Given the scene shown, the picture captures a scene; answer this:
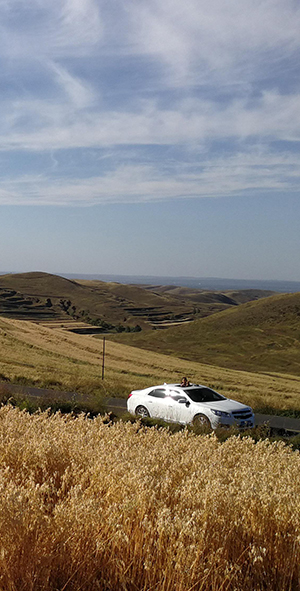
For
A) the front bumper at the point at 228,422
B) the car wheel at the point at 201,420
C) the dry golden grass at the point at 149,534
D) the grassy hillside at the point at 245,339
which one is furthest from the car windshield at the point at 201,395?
the grassy hillside at the point at 245,339

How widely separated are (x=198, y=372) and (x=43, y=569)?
38892 millimetres

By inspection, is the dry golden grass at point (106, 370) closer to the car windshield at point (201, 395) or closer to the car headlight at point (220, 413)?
the car windshield at point (201, 395)

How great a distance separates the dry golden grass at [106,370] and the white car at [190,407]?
5.62m

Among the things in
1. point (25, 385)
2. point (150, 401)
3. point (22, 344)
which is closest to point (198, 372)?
point (22, 344)

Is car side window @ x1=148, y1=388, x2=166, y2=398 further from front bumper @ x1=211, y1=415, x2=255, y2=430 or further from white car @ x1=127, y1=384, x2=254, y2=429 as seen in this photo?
front bumper @ x1=211, y1=415, x2=255, y2=430

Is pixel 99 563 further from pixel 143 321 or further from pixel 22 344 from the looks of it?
pixel 143 321

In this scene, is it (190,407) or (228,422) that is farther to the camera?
(190,407)

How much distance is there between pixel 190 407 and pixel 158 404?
4.44 ft

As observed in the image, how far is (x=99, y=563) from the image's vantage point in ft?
11.3

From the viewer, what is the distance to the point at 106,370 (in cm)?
3656

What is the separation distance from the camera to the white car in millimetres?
15445

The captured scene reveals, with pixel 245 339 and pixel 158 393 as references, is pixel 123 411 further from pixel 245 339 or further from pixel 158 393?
pixel 245 339

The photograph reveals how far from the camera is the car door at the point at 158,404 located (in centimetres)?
1672

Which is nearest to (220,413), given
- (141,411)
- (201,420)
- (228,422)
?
(228,422)
